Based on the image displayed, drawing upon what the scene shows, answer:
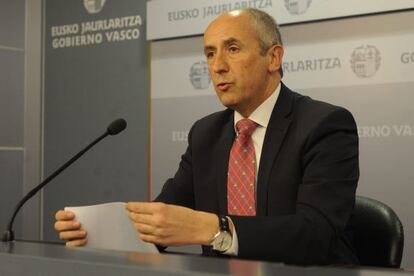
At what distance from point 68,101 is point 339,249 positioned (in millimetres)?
3057

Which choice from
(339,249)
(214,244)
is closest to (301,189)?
(339,249)

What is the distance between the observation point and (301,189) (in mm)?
1688

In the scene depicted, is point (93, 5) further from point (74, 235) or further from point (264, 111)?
point (74, 235)

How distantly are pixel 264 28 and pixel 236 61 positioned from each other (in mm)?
141

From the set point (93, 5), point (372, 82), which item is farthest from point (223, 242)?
point (93, 5)

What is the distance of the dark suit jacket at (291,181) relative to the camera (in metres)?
1.52

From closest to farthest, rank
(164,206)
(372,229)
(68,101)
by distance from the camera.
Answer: (164,206) → (372,229) → (68,101)

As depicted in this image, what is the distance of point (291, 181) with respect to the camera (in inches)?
70.6

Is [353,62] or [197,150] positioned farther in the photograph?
[353,62]

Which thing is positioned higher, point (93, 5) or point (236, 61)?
point (93, 5)

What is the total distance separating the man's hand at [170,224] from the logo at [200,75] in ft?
8.02

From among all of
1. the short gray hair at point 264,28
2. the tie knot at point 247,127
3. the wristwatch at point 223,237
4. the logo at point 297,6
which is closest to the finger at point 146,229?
the wristwatch at point 223,237

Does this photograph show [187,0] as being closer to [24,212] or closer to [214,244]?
[24,212]

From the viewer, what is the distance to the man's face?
1911 mm
